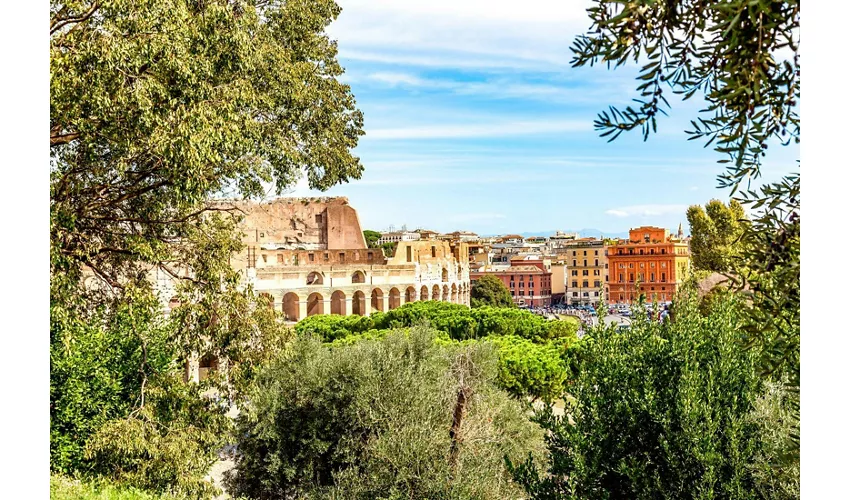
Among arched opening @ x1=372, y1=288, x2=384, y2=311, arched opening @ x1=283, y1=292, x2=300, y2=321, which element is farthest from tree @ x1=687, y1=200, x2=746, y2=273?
arched opening @ x1=283, y1=292, x2=300, y2=321

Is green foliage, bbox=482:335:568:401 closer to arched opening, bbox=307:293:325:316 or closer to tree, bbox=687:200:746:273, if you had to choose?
tree, bbox=687:200:746:273

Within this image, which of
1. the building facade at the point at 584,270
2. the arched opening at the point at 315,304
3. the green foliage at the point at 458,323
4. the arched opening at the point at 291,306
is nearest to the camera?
the green foliage at the point at 458,323

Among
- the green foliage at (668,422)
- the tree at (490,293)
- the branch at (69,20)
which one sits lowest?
the tree at (490,293)

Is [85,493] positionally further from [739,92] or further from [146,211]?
[739,92]

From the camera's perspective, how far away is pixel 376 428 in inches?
326

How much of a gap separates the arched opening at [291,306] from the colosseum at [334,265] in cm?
4

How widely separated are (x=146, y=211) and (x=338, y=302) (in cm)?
2261

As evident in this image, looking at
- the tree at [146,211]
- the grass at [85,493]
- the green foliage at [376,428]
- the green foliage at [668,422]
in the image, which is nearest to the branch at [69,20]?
the tree at [146,211]

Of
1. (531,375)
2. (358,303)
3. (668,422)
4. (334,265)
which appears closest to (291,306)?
(334,265)

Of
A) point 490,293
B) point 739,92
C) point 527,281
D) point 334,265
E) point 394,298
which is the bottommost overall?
point 490,293

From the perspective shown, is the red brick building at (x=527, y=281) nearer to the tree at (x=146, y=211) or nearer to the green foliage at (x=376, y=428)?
the green foliage at (x=376, y=428)

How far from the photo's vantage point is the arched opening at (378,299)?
30.9m

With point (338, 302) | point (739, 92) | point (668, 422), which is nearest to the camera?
point (739, 92)
